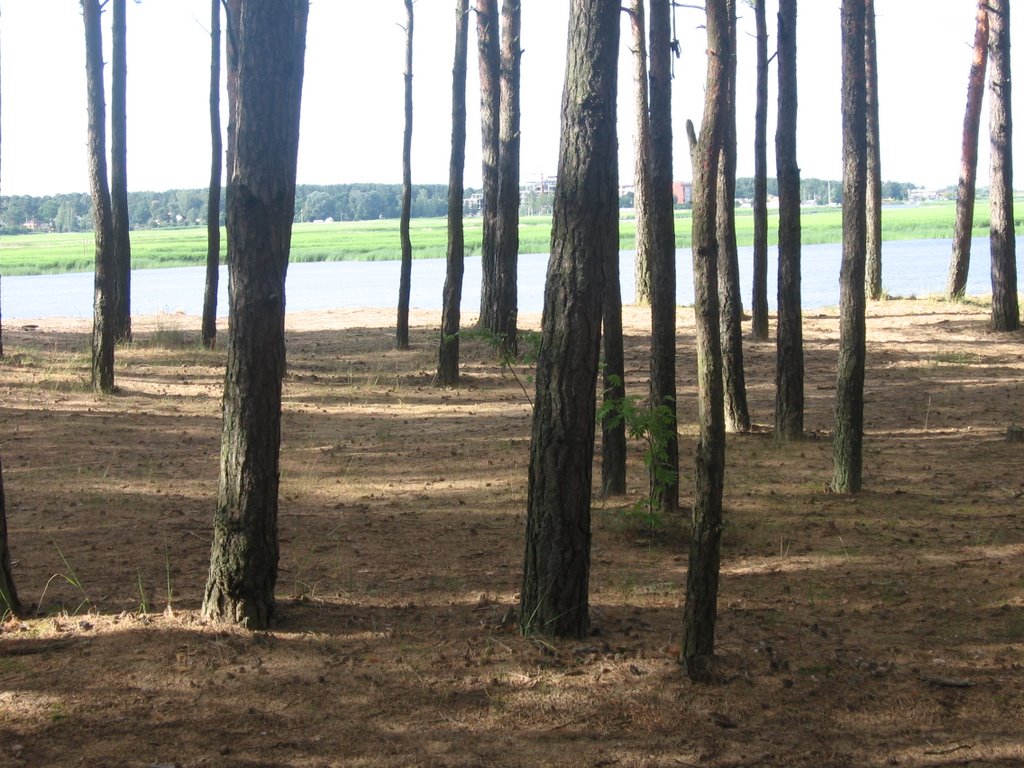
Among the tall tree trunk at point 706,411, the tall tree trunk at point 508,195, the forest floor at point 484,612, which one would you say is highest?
the tall tree trunk at point 508,195

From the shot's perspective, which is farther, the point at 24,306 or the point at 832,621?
the point at 24,306

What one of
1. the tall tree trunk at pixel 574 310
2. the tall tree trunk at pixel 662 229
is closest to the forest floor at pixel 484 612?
the tall tree trunk at pixel 574 310

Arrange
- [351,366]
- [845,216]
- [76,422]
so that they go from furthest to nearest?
[351,366] → [76,422] → [845,216]

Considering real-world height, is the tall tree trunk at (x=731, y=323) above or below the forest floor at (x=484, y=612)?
above

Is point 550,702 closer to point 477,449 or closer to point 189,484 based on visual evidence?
point 189,484

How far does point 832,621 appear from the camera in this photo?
18.4 feet

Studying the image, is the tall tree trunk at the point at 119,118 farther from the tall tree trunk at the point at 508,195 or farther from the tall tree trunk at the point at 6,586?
the tall tree trunk at the point at 6,586

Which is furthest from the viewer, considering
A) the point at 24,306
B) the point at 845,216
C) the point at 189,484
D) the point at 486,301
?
the point at 24,306

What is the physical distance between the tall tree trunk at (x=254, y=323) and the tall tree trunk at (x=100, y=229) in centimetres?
867

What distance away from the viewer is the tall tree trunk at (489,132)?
16.3 metres

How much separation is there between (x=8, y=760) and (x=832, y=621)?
391cm

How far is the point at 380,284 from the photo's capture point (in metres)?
41.3

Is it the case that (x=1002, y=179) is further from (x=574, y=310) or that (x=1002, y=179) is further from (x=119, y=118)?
(x=574, y=310)

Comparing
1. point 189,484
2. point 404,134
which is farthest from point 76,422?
point 404,134
